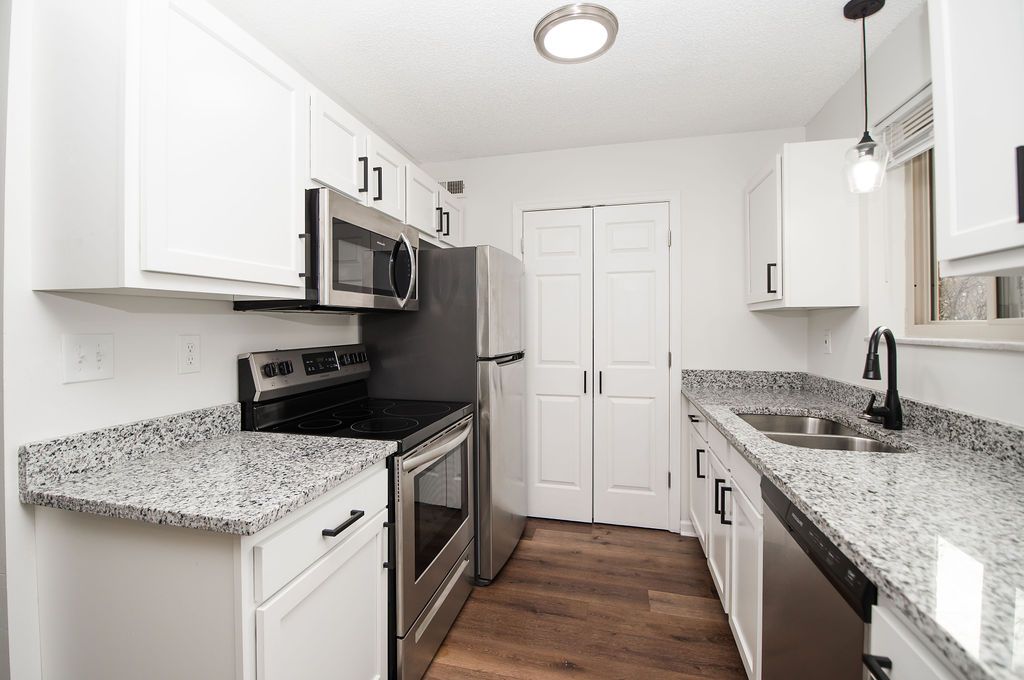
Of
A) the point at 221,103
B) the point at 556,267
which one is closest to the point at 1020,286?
the point at 556,267

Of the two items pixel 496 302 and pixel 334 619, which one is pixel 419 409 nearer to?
pixel 496 302

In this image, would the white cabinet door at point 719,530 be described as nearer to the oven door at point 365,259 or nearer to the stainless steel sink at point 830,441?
the stainless steel sink at point 830,441

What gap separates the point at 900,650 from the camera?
2.34 ft

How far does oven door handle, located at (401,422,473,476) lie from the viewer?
1.53 meters

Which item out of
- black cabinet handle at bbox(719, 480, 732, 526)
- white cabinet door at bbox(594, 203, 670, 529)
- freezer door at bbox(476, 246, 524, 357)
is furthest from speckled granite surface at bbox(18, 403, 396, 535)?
white cabinet door at bbox(594, 203, 670, 529)

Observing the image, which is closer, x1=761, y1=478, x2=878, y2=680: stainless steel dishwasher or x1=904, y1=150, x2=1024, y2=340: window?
x1=761, y1=478, x2=878, y2=680: stainless steel dishwasher

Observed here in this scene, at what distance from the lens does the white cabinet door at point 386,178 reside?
198cm

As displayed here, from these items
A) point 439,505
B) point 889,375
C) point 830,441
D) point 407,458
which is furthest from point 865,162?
point 439,505

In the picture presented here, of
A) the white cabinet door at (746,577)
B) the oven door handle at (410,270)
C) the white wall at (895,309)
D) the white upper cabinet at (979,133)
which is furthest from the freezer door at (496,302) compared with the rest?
the white wall at (895,309)

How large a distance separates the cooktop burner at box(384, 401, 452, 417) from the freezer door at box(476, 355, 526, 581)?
0.71 feet

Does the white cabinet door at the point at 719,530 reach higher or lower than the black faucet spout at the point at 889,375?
lower

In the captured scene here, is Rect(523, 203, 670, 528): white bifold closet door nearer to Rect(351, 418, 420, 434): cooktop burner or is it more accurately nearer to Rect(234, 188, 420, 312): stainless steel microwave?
Rect(234, 188, 420, 312): stainless steel microwave

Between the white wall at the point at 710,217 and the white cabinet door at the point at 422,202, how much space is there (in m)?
0.87

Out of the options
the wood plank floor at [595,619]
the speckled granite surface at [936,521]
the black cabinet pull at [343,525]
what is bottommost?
the wood plank floor at [595,619]
